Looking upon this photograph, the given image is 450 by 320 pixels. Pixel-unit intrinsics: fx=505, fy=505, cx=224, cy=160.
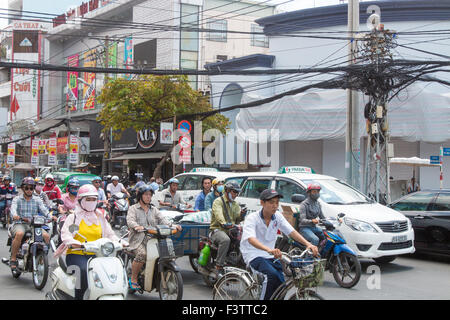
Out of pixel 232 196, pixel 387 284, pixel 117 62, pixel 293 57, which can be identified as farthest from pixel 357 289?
pixel 117 62

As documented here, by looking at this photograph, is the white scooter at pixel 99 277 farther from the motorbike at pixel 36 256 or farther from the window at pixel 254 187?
the window at pixel 254 187

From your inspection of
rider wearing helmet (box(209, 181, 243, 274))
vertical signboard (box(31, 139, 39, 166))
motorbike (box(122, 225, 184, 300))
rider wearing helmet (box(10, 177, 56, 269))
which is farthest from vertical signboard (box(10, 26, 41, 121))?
motorbike (box(122, 225, 184, 300))

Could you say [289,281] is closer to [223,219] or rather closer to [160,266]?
[160,266]

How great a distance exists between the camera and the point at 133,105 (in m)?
25.1

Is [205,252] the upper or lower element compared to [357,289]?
upper

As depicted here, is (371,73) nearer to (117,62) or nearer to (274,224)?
(274,224)

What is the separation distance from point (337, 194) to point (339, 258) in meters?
2.22

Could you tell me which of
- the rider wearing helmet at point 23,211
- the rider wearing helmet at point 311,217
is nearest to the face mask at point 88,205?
the rider wearing helmet at point 23,211

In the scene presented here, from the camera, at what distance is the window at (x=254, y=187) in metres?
10.7

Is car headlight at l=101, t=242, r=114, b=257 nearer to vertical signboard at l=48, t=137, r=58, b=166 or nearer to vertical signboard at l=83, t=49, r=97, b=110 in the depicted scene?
vertical signboard at l=48, t=137, r=58, b=166

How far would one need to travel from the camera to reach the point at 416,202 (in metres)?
11.3

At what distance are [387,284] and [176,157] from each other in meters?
17.8

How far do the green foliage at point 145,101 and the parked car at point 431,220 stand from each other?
15.5 m

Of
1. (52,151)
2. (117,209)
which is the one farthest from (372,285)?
(52,151)
